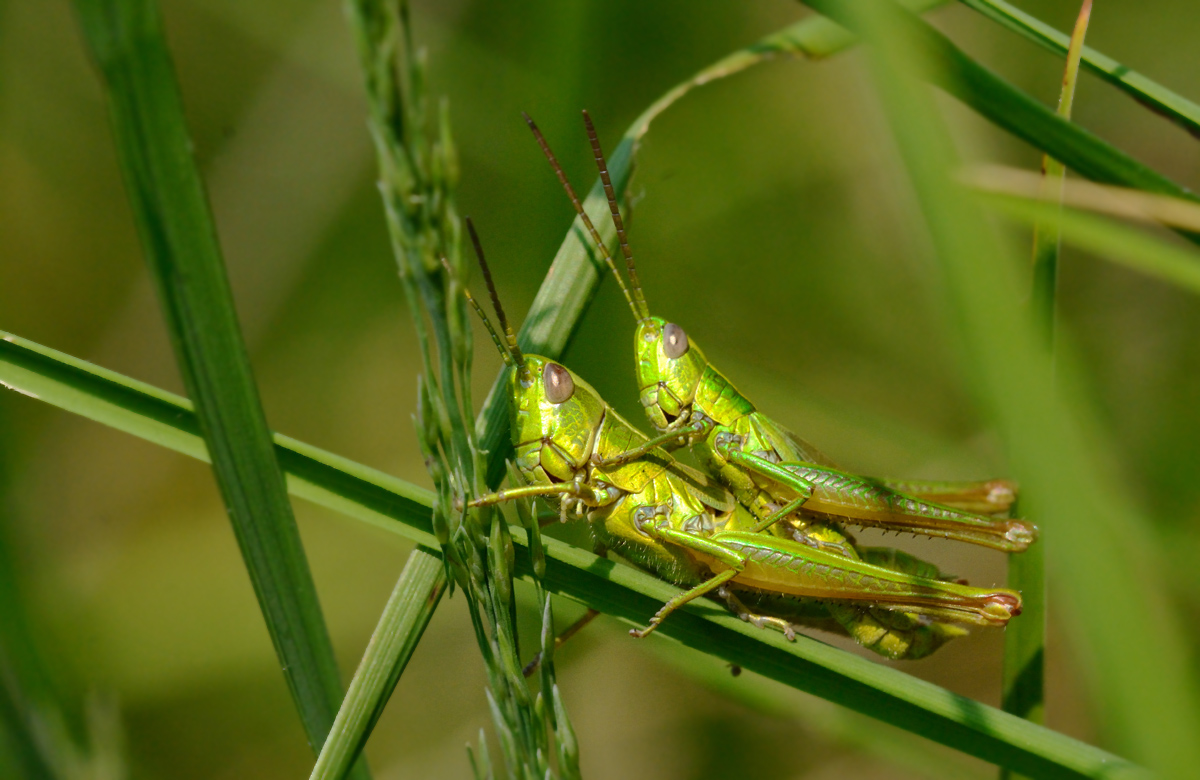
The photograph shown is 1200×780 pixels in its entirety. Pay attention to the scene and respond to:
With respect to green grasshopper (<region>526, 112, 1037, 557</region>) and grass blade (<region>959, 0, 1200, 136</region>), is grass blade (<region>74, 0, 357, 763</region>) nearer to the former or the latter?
green grasshopper (<region>526, 112, 1037, 557</region>)

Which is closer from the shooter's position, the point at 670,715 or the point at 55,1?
the point at 55,1

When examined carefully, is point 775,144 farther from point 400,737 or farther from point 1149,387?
point 400,737

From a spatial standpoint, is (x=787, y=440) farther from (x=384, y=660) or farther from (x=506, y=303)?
(x=384, y=660)

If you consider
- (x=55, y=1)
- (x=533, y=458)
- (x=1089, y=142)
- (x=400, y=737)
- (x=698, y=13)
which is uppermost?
(x=698, y=13)

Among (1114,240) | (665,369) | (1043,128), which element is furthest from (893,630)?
(1043,128)

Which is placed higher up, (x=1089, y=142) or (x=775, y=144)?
(x=775, y=144)

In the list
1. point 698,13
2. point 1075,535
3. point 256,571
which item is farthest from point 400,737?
point 698,13

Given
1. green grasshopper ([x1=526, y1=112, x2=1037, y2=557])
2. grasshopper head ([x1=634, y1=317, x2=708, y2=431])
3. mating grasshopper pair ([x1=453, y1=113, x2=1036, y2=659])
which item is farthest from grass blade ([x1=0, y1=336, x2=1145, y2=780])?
grasshopper head ([x1=634, y1=317, x2=708, y2=431])
